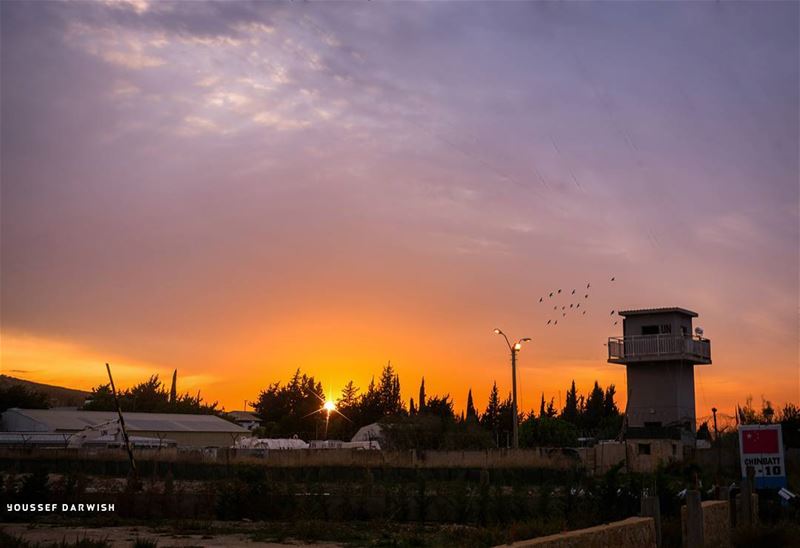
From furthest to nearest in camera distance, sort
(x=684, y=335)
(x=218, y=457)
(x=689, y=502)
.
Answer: (x=684, y=335), (x=218, y=457), (x=689, y=502)

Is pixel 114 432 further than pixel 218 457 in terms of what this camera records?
Yes

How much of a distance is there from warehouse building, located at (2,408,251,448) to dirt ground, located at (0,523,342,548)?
56329mm

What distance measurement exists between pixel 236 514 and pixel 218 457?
20980 millimetres

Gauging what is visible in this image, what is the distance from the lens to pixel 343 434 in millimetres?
107812

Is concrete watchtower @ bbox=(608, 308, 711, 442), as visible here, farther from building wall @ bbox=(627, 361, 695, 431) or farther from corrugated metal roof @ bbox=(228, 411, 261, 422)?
corrugated metal roof @ bbox=(228, 411, 261, 422)

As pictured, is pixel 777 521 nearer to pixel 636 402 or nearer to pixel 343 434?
pixel 636 402

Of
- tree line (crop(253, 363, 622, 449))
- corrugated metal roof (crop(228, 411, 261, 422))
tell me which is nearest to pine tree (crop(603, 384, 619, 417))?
tree line (crop(253, 363, 622, 449))

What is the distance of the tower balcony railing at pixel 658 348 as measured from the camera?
55.9 m

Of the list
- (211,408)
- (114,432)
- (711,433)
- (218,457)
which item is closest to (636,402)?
(711,433)

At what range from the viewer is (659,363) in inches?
2244

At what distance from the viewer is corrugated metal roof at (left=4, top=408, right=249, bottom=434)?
82000mm

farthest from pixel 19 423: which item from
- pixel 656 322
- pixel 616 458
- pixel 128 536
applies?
pixel 128 536

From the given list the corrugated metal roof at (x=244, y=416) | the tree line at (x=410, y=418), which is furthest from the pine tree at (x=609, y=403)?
the corrugated metal roof at (x=244, y=416)

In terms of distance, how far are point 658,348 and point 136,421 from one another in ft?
164
